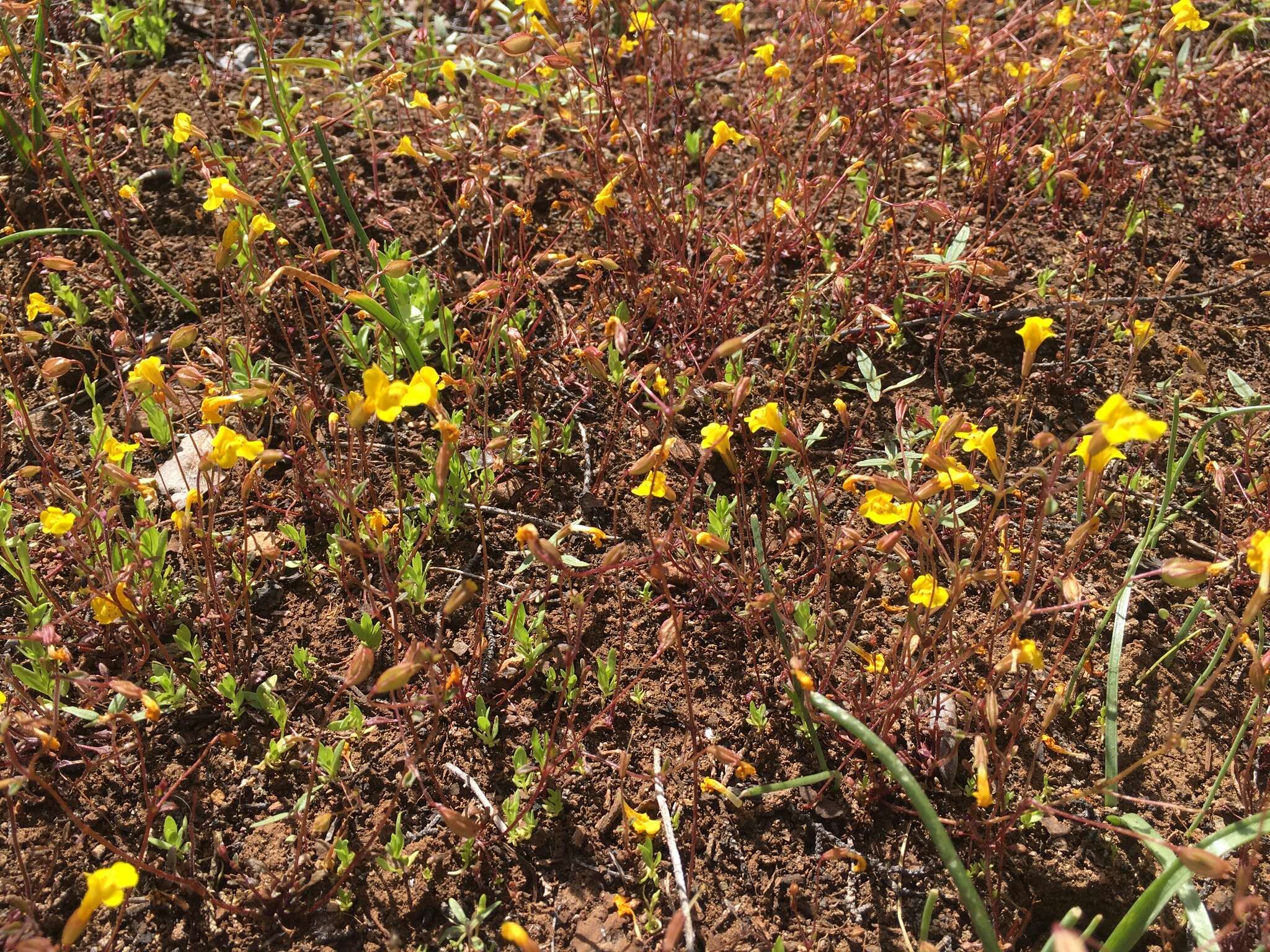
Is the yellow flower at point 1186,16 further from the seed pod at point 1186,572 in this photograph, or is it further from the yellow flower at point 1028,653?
the yellow flower at point 1028,653

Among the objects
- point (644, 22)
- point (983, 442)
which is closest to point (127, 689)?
point (983, 442)

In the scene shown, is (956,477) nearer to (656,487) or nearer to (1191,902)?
(656,487)

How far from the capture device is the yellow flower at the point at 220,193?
2.78 metres

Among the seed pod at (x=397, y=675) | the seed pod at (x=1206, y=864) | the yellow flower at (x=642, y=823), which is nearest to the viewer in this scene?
the seed pod at (x=1206, y=864)

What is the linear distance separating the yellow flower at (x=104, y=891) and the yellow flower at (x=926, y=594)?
1665 mm

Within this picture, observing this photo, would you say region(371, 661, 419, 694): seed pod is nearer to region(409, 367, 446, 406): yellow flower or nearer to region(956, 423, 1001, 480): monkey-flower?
region(409, 367, 446, 406): yellow flower

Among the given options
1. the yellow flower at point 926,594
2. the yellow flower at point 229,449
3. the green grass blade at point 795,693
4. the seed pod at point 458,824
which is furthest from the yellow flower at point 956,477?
the yellow flower at point 229,449

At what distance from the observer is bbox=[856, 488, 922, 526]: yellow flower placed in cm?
226

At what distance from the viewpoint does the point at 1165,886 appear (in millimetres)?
1790

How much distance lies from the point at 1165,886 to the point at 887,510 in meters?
0.94

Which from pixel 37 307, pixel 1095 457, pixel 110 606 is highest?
pixel 1095 457

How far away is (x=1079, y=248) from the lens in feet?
12.1

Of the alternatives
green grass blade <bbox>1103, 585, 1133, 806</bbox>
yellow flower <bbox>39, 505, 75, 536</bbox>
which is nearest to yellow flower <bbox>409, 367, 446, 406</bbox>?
yellow flower <bbox>39, 505, 75, 536</bbox>

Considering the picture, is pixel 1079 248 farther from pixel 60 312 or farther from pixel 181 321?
pixel 60 312
